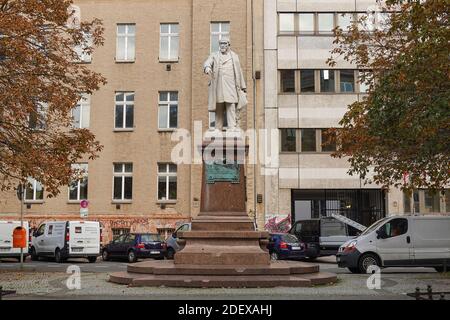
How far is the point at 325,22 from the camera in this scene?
34.6 meters

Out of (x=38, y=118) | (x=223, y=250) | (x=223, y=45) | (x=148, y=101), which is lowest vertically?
(x=223, y=250)

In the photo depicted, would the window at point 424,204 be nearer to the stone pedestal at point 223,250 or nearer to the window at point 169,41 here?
the window at point 169,41

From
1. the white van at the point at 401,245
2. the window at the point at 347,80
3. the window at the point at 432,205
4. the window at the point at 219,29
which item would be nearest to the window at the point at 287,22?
the window at the point at 219,29

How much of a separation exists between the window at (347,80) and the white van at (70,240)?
16.1m

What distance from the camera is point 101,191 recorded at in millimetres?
34000

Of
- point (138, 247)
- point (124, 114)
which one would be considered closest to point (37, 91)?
point (138, 247)

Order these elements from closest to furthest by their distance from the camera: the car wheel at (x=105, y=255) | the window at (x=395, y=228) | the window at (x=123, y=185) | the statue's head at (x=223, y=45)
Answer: the statue's head at (x=223, y=45), the window at (x=395, y=228), the car wheel at (x=105, y=255), the window at (x=123, y=185)

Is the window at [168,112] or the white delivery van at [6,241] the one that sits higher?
the window at [168,112]

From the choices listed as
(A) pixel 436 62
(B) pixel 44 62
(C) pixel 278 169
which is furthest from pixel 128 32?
(A) pixel 436 62

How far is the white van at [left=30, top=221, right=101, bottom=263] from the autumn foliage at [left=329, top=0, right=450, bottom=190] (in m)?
12.5

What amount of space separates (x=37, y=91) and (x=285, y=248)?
11752 mm

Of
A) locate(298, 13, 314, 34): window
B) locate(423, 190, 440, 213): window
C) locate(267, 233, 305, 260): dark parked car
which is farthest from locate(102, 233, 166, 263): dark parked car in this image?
locate(423, 190, 440, 213): window

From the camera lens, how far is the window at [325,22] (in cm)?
3444

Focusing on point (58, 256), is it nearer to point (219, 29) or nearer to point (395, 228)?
point (395, 228)
